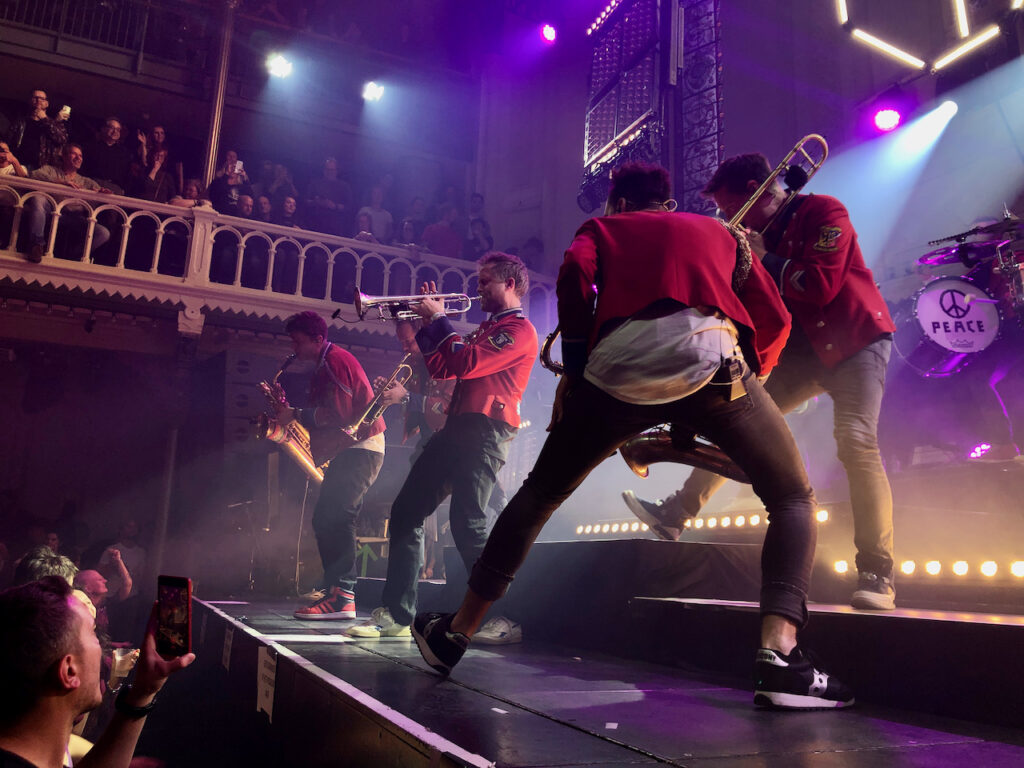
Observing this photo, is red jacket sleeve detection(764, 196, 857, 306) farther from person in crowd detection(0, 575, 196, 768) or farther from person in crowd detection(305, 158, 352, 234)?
person in crowd detection(305, 158, 352, 234)

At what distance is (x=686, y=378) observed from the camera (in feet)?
6.00

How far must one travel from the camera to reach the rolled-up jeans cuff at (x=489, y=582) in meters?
2.18

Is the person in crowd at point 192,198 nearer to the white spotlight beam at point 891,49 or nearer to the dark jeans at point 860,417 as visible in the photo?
the white spotlight beam at point 891,49

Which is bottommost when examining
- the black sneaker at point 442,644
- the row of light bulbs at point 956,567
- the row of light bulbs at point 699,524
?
the black sneaker at point 442,644

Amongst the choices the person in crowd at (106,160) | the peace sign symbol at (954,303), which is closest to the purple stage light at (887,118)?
the peace sign symbol at (954,303)

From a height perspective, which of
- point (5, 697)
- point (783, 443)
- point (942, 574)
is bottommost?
point (5, 697)

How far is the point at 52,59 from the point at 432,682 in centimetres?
1442

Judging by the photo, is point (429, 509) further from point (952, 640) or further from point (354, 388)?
point (952, 640)

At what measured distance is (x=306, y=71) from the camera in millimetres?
14500

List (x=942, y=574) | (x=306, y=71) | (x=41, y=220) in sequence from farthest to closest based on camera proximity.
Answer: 1. (x=306, y=71)
2. (x=41, y=220)
3. (x=942, y=574)

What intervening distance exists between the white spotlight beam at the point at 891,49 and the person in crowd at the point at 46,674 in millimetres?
8399

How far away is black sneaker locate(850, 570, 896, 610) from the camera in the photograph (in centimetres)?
234

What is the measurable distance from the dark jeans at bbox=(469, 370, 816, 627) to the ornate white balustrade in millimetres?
8876

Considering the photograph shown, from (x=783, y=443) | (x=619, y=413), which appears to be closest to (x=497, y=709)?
(x=619, y=413)
